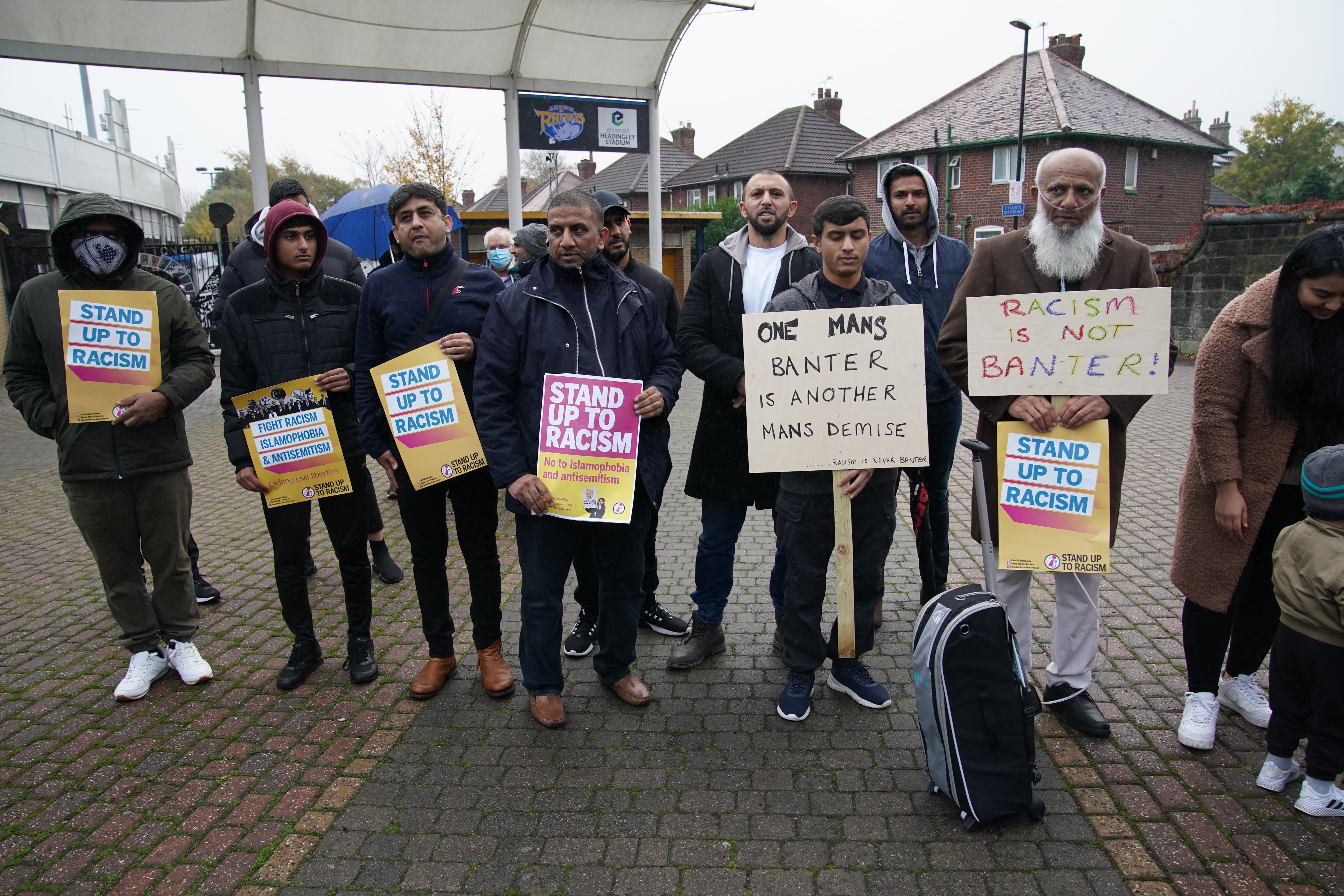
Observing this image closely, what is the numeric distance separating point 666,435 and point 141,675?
8.72ft

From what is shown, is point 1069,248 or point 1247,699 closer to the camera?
point 1069,248

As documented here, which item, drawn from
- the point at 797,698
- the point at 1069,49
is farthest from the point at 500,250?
the point at 1069,49

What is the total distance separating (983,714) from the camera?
278 centimetres

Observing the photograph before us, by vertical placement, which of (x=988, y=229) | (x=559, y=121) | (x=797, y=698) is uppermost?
(x=988, y=229)

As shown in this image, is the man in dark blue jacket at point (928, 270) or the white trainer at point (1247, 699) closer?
the white trainer at point (1247, 699)

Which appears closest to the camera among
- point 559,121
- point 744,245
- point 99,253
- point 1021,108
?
point 99,253

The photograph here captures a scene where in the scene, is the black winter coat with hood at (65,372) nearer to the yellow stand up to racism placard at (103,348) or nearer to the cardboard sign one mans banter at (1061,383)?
the yellow stand up to racism placard at (103,348)

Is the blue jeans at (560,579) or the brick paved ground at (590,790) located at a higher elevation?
the blue jeans at (560,579)

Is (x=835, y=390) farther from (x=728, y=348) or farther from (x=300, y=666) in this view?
(x=300, y=666)

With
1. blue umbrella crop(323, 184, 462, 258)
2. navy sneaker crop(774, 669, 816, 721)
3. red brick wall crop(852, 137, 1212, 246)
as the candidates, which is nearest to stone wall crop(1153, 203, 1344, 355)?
blue umbrella crop(323, 184, 462, 258)

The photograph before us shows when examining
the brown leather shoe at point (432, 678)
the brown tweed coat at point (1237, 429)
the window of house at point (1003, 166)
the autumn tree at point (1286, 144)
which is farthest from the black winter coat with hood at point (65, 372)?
the autumn tree at point (1286, 144)

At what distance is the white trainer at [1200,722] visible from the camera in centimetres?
320

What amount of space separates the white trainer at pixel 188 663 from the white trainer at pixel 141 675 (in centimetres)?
5

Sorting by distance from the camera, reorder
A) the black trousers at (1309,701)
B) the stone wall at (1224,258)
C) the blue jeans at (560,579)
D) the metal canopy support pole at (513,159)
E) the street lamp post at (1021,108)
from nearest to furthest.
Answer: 1. the black trousers at (1309,701)
2. the blue jeans at (560,579)
3. the metal canopy support pole at (513,159)
4. the stone wall at (1224,258)
5. the street lamp post at (1021,108)
